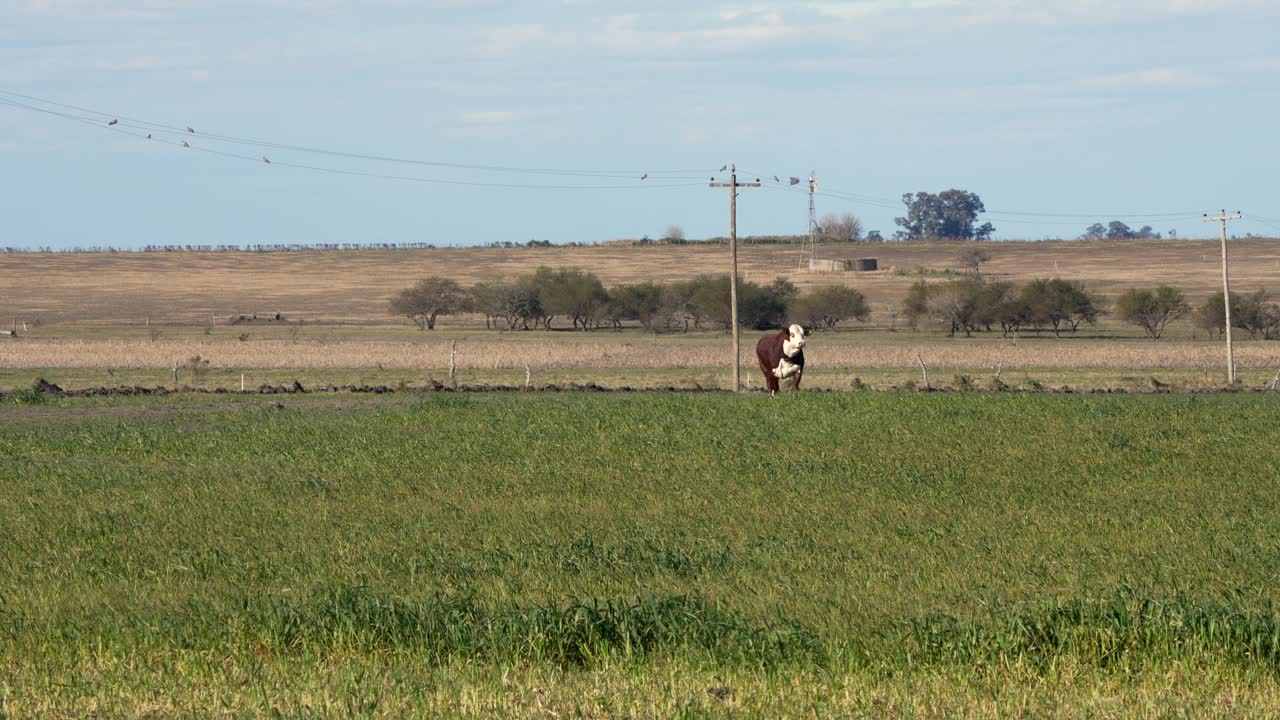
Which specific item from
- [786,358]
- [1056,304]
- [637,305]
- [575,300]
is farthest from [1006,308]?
[786,358]

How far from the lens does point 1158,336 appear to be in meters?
74.1

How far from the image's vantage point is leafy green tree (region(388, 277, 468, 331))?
3526 inches

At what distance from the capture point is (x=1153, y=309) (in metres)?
77.0

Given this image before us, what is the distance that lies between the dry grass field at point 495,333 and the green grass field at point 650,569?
23100mm

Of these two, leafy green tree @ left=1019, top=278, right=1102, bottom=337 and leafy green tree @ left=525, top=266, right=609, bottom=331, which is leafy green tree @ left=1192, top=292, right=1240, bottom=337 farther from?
leafy green tree @ left=525, top=266, right=609, bottom=331

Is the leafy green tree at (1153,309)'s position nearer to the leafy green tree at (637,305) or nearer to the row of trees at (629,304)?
the row of trees at (629,304)

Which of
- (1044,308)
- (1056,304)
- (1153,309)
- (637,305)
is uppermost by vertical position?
(637,305)

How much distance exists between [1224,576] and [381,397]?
27.8m

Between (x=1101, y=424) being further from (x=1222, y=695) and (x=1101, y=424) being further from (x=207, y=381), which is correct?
(x=207, y=381)

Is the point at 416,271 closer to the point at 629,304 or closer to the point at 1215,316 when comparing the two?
the point at 629,304

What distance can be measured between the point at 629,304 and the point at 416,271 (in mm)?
49246

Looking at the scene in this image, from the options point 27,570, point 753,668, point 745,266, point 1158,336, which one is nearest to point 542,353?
point 1158,336

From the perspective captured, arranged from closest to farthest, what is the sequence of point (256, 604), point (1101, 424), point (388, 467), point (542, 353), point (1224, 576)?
point (256, 604) < point (1224, 576) < point (388, 467) < point (1101, 424) < point (542, 353)

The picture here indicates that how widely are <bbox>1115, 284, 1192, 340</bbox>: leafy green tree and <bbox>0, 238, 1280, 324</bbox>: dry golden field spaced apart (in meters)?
15.4
